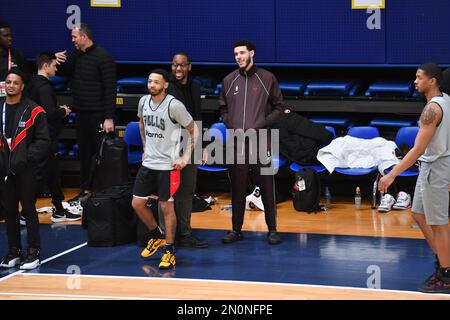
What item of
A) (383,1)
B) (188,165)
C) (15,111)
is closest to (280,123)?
(383,1)

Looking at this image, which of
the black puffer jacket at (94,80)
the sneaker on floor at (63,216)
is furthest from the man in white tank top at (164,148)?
the black puffer jacket at (94,80)

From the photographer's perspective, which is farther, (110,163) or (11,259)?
(110,163)

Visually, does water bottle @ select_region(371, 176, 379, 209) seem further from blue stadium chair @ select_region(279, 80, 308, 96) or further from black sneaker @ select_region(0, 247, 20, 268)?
black sneaker @ select_region(0, 247, 20, 268)

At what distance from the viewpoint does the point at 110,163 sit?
11.4 metres

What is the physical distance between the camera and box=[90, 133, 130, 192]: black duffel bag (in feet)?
37.3

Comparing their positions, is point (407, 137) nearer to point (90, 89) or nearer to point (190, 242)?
point (190, 242)

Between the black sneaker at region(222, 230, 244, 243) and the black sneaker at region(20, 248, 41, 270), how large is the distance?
2003mm

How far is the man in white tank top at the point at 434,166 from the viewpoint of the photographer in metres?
7.38

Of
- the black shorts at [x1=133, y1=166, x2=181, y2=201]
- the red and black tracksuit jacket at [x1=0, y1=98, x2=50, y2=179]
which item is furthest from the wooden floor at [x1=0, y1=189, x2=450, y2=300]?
the red and black tracksuit jacket at [x1=0, y1=98, x2=50, y2=179]

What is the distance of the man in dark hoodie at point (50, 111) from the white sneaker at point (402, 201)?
12.8 ft

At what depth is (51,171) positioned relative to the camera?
10898mm

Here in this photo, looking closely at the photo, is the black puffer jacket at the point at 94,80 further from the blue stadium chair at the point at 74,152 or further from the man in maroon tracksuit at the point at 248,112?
the man in maroon tracksuit at the point at 248,112

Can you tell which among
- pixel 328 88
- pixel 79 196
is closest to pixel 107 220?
pixel 79 196

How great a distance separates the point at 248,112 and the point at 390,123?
9.59 feet
